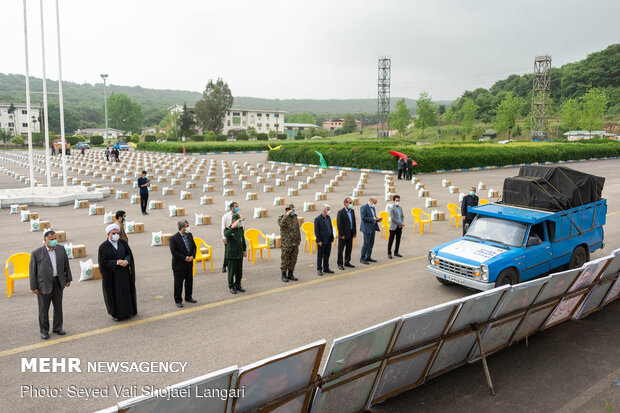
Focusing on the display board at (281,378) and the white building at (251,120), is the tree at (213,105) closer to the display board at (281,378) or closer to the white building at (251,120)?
the white building at (251,120)

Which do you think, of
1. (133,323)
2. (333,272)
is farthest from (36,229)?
(333,272)

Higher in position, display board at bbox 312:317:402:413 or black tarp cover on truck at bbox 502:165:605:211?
black tarp cover on truck at bbox 502:165:605:211

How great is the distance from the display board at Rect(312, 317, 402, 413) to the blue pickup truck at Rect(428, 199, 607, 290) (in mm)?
4534

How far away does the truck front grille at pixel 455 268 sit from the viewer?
921 cm

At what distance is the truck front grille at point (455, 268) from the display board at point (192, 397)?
21.0ft

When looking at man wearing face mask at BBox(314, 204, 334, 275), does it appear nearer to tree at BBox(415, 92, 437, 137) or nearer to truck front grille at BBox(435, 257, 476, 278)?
truck front grille at BBox(435, 257, 476, 278)

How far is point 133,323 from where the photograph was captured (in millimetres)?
8250

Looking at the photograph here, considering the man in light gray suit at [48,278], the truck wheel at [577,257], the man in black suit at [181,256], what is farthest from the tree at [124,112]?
the truck wheel at [577,257]

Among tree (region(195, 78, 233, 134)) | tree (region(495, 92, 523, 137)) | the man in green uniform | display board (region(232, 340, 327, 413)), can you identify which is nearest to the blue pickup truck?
the man in green uniform

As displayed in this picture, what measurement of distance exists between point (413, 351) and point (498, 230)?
5587mm

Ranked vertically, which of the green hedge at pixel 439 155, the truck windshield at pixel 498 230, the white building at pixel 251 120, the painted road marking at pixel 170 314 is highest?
the white building at pixel 251 120

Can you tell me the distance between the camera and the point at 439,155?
121ft

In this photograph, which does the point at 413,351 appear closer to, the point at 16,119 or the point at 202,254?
the point at 202,254

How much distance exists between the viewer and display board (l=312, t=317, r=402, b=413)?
4.81 m
